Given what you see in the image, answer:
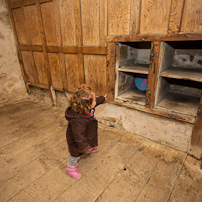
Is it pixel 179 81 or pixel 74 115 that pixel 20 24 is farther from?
pixel 179 81

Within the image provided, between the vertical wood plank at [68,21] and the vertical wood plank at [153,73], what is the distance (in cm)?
140

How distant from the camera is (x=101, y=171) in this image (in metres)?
1.86

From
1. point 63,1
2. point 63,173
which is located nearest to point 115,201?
point 63,173

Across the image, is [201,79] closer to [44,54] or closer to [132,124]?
[132,124]

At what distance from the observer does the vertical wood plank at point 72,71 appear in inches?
110

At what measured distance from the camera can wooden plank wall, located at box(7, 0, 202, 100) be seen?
1.70 metres

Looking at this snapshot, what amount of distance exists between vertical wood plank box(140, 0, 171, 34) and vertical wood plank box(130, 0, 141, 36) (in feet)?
0.16

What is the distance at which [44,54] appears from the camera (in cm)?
322

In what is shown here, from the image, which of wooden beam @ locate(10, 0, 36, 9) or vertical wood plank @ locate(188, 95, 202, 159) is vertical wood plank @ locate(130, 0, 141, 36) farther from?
wooden beam @ locate(10, 0, 36, 9)

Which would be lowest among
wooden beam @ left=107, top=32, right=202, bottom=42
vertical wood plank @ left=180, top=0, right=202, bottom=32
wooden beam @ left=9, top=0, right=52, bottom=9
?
wooden beam @ left=107, top=32, right=202, bottom=42

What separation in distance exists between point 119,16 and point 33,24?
2.06 meters

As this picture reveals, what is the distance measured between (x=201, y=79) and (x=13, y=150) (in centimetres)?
268

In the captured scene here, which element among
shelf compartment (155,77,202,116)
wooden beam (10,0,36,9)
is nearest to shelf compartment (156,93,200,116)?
shelf compartment (155,77,202,116)

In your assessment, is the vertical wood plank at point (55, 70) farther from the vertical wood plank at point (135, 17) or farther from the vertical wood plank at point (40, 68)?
the vertical wood plank at point (135, 17)
